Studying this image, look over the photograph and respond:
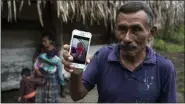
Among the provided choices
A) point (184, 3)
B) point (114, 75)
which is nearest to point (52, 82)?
point (114, 75)

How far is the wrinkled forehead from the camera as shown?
1737 millimetres

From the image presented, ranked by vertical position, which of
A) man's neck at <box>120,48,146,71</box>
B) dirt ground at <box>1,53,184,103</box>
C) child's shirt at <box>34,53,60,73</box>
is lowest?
dirt ground at <box>1,53,184,103</box>

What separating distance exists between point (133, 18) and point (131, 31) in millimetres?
69

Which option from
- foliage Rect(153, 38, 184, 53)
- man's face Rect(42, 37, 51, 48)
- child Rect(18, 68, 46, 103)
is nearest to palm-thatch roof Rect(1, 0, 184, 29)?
man's face Rect(42, 37, 51, 48)

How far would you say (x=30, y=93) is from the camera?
5043mm

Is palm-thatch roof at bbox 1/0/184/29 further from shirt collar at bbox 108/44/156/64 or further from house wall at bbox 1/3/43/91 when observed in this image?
shirt collar at bbox 108/44/156/64

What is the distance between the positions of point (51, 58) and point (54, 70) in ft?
0.68

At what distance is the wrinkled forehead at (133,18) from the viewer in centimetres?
174

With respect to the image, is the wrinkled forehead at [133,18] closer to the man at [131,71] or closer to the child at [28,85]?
the man at [131,71]

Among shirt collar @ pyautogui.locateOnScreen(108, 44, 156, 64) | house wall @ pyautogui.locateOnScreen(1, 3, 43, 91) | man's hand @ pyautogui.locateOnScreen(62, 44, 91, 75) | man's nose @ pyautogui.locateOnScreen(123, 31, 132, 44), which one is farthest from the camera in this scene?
house wall @ pyautogui.locateOnScreen(1, 3, 43, 91)

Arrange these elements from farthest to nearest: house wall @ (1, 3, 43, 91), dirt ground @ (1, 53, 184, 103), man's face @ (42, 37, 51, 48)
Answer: dirt ground @ (1, 53, 184, 103) < house wall @ (1, 3, 43, 91) < man's face @ (42, 37, 51, 48)

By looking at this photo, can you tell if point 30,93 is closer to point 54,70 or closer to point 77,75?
point 54,70

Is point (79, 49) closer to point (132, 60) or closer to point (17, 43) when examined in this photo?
point (132, 60)

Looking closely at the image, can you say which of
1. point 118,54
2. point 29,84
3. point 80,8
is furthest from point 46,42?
point 118,54
